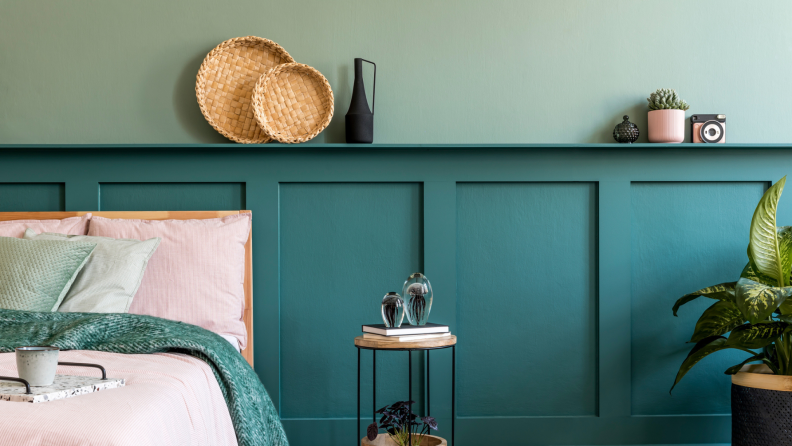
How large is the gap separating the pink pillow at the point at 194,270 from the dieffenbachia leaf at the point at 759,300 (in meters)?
1.72

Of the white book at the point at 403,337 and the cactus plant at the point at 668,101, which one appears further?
the cactus plant at the point at 668,101

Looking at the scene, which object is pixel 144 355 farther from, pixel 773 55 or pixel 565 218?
pixel 773 55

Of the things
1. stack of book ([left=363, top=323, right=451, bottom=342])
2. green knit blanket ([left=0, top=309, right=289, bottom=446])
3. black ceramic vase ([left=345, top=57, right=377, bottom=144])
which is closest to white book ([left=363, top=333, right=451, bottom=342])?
stack of book ([left=363, top=323, right=451, bottom=342])

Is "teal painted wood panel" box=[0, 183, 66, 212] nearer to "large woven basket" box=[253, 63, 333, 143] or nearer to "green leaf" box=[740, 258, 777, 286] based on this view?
"large woven basket" box=[253, 63, 333, 143]

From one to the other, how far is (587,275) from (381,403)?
3.29ft

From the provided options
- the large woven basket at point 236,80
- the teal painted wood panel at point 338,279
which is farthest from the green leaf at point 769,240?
the large woven basket at point 236,80

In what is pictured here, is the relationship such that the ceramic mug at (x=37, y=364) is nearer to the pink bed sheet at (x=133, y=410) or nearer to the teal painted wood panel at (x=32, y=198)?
the pink bed sheet at (x=133, y=410)

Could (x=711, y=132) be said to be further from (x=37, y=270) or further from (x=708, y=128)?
(x=37, y=270)

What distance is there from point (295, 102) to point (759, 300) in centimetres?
183

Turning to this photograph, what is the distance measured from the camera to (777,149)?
263 cm

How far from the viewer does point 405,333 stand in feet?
7.06

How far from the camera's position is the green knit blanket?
1591 millimetres

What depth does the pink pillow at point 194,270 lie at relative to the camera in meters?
2.27

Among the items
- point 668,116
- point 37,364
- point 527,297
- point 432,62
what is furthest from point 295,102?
point 37,364
